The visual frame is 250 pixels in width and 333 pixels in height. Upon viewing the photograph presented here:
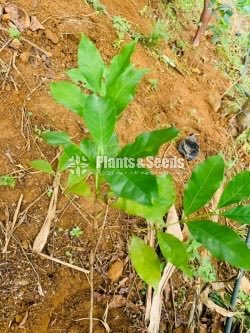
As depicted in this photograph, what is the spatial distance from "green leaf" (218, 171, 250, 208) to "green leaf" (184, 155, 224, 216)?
0.12 feet

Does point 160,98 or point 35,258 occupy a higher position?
point 160,98

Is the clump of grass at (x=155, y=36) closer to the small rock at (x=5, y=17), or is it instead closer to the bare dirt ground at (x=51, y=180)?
the bare dirt ground at (x=51, y=180)

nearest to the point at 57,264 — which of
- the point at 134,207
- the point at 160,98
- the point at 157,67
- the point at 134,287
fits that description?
the point at 134,287

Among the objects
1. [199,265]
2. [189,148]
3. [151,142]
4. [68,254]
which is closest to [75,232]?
[68,254]

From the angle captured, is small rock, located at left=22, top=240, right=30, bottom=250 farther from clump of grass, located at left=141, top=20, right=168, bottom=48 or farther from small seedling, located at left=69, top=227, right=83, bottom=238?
clump of grass, located at left=141, top=20, right=168, bottom=48

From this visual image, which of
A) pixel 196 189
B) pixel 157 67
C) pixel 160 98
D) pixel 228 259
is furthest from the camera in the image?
pixel 157 67

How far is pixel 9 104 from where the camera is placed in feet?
6.42

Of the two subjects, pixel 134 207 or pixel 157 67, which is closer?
pixel 134 207

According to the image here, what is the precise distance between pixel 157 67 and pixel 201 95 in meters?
0.39

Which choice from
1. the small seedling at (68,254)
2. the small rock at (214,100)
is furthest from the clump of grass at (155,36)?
the small seedling at (68,254)

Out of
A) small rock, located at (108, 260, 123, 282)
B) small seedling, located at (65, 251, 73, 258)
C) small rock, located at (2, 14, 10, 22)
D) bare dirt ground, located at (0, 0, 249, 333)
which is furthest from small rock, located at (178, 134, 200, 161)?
small rock, located at (2, 14, 10, 22)

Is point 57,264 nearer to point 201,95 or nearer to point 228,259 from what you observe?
point 228,259

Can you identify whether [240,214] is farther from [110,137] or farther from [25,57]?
[25,57]

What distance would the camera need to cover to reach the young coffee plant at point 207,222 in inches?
38.8
